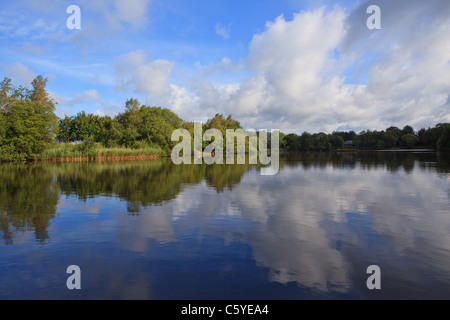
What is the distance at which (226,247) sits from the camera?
7227 millimetres

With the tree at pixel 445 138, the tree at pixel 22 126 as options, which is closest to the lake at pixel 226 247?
the tree at pixel 22 126

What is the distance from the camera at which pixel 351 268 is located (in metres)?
5.99

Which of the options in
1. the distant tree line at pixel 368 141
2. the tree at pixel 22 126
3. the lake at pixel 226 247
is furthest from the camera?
the distant tree line at pixel 368 141

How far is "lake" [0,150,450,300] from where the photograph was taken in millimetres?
5188

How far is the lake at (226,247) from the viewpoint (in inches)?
204

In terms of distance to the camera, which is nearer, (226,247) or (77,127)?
(226,247)
